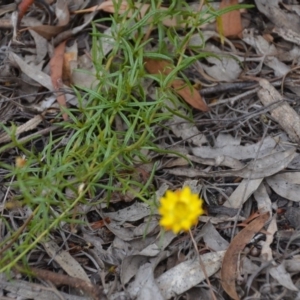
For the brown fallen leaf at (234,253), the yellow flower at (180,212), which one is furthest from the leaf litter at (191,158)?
the yellow flower at (180,212)

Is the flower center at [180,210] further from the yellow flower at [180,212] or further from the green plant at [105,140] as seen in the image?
the green plant at [105,140]

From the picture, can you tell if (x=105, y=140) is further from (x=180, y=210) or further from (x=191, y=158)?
(x=180, y=210)

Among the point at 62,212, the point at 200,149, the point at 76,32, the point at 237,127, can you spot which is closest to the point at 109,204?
the point at 62,212

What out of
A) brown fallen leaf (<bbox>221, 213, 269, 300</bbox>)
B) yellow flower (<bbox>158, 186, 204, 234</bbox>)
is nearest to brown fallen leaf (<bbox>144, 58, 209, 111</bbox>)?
brown fallen leaf (<bbox>221, 213, 269, 300</bbox>)

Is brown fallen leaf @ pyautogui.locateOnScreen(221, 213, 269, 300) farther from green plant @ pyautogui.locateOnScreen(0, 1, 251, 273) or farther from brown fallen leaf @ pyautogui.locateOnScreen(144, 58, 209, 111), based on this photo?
brown fallen leaf @ pyautogui.locateOnScreen(144, 58, 209, 111)

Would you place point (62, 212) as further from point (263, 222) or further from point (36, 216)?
point (263, 222)
